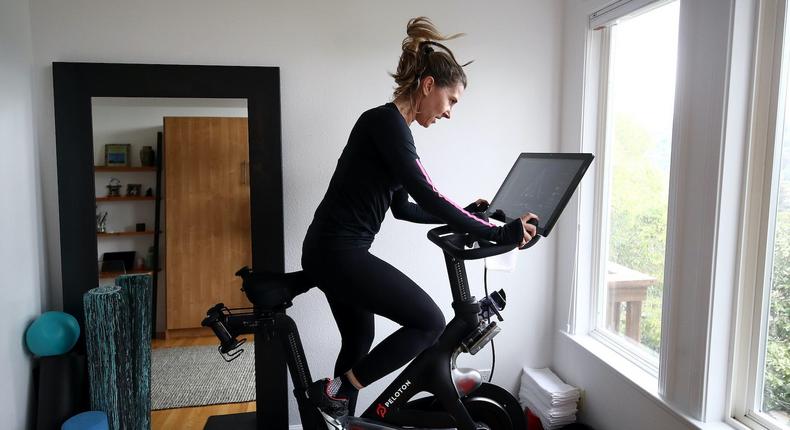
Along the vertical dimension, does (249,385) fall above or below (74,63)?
below

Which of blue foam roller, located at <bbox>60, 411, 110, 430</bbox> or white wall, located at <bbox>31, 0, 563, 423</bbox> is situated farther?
white wall, located at <bbox>31, 0, 563, 423</bbox>

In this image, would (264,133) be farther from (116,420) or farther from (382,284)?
(116,420)

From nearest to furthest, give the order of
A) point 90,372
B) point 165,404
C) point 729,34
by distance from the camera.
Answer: point 729,34
point 90,372
point 165,404

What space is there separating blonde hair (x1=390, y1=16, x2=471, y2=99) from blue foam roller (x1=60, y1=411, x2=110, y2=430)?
1.62 meters

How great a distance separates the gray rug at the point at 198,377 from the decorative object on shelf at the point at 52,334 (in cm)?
33

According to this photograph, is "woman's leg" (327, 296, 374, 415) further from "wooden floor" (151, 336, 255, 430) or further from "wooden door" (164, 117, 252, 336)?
"wooden floor" (151, 336, 255, 430)

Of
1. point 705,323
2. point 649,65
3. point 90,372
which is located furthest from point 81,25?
point 705,323

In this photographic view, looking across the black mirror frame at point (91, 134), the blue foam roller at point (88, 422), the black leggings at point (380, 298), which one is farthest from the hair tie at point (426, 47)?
the blue foam roller at point (88, 422)

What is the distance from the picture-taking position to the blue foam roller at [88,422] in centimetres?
192

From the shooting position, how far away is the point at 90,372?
2.02m

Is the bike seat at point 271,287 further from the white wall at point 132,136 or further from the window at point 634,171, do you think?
the window at point 634,171

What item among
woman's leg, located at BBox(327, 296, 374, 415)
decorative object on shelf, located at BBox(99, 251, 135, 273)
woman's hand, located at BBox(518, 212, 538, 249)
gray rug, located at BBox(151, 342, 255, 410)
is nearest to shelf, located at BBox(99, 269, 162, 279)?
decorative object on shelf, located at BBox(99, 251, 135, 273)

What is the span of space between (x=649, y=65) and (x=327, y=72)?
132 centimetres

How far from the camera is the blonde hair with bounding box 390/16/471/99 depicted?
5.32ft
